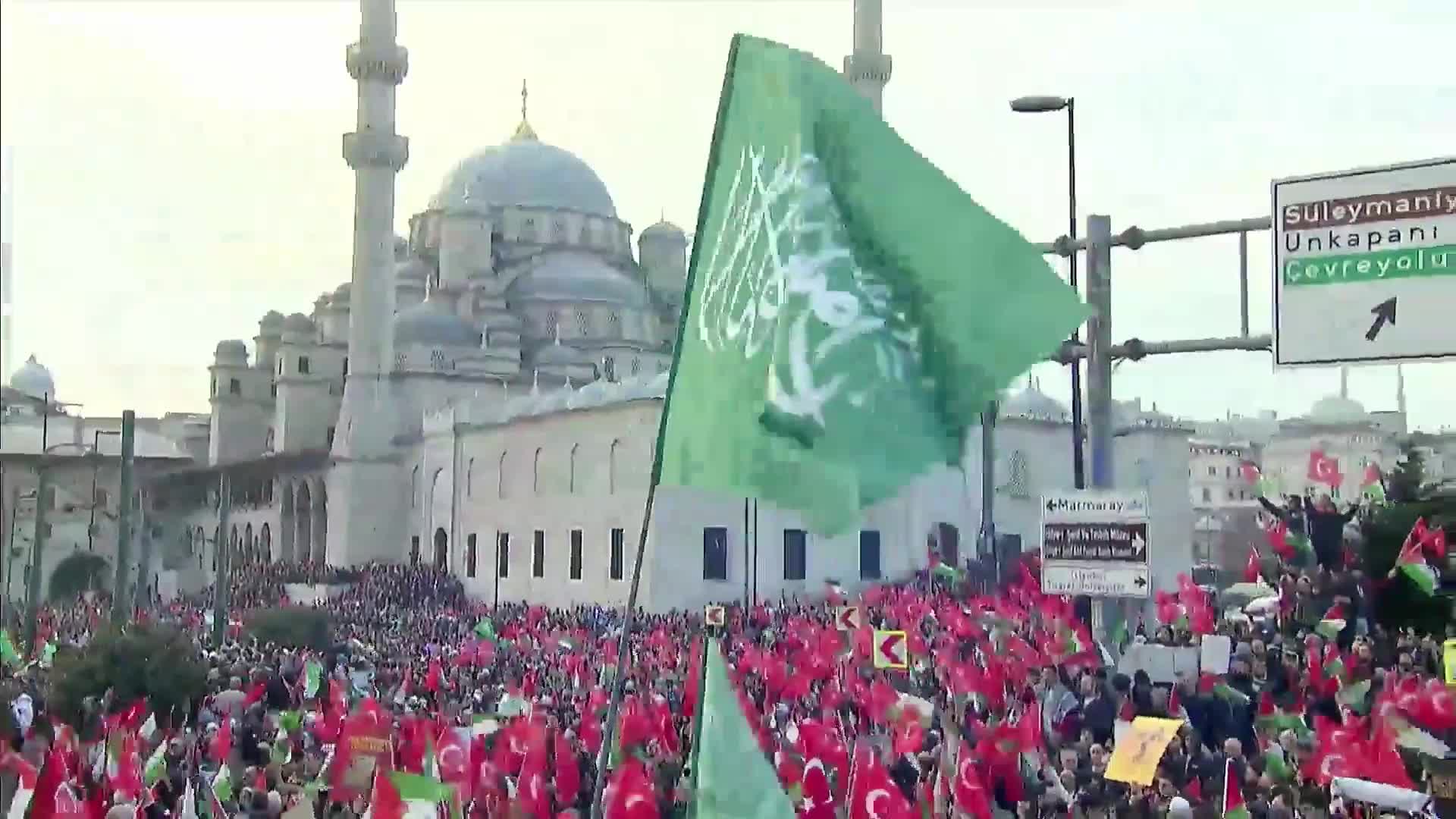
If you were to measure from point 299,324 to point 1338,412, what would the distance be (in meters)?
47.5

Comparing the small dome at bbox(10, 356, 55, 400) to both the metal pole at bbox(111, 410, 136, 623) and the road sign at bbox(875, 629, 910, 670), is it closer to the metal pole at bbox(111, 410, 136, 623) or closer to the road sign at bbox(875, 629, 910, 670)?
the metal pole at bbox(111, 410, 136, 623)

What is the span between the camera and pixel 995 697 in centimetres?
1214

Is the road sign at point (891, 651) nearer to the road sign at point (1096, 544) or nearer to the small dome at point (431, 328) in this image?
the road sign at point (1096, 544)

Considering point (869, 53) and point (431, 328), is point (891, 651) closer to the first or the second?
point (869, 53)

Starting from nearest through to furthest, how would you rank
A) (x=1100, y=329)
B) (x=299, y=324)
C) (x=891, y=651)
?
(x=1100, y=329) < (x=891, y=651) < (x=299, y=324)

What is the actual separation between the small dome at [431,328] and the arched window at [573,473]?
12.2 metres

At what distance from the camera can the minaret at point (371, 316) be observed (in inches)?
1784

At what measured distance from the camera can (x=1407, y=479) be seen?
72.1 ft

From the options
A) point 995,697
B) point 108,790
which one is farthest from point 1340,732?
point 108,790

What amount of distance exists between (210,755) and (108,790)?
63.7 inches

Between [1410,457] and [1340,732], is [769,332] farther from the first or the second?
[1410,457]

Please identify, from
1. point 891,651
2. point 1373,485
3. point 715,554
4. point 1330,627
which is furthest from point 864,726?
point 715,554

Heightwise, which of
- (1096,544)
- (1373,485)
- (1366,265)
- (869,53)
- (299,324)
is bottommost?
(1096,544)

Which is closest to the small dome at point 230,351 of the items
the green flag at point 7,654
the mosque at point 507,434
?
the mosque at point 507,434
